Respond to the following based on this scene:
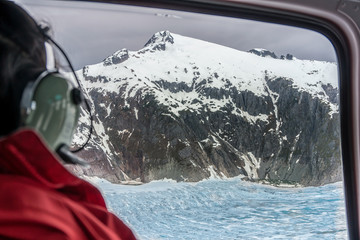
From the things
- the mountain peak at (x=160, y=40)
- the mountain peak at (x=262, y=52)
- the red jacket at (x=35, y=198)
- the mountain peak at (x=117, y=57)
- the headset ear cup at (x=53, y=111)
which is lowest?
the red jacket at (x=35, y=198)

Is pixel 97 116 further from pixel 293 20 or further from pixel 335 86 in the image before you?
pixel 335 86

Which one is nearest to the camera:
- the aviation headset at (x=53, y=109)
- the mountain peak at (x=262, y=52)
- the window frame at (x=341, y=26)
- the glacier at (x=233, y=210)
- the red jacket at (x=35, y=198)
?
the red jacket at (x=35, y=198)

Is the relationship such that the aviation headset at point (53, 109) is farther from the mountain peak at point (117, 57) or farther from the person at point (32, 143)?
the mountain peak at point (117, 57)

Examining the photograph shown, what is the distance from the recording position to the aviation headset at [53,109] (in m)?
0.67

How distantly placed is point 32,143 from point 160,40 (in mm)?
1656

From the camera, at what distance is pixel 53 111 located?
728 mm

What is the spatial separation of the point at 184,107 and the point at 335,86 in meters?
0.80

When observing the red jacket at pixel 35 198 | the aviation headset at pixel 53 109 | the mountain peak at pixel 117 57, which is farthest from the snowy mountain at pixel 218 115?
the red jacket at pixel 35 198

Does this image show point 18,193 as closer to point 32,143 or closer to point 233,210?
point 32,143

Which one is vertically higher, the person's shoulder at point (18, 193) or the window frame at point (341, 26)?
the window frame at point (341, 26)

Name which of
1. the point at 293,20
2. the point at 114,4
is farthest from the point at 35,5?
the point at 293,20

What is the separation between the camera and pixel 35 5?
1.54 m

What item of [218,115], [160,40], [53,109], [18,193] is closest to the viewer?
[18,193]

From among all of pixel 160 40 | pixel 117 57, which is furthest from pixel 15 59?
pixel 160 40
